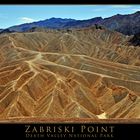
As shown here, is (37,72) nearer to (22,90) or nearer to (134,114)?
(22,90)

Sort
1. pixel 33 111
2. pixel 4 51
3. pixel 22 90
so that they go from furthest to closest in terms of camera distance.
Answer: pixel 4 51
pixel 22 90
pixel 33 111

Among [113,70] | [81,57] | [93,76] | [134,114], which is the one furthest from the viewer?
[81,57]

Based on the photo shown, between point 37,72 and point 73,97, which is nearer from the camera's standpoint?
point 73,97

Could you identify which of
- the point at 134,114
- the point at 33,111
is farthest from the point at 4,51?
the point at 134,114
